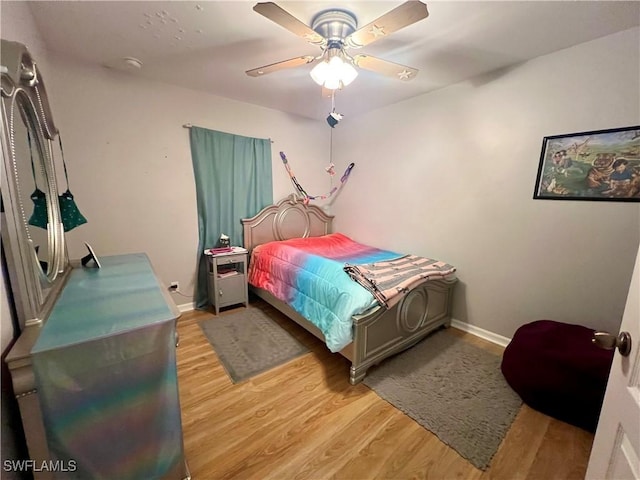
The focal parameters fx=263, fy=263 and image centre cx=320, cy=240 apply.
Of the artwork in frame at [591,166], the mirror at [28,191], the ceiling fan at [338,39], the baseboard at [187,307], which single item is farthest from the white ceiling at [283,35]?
the baseboard at [187,307]

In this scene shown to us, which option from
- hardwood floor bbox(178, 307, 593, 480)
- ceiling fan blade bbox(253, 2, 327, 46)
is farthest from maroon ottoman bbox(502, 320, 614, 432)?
ceiling fan blade bbox(253, 2, 327, 46)

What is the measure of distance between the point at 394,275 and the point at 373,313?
18.1 inches

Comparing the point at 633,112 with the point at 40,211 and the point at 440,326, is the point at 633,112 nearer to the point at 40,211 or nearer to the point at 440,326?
the point at 440,326

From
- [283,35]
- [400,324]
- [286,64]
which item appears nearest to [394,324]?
[400,324]

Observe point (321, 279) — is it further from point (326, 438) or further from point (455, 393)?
point (455, 393)

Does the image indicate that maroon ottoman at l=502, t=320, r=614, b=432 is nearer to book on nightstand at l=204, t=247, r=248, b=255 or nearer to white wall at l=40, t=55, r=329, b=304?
book on nightstand at l=204, t=247, r=248, b=255

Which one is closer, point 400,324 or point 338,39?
point 338,39

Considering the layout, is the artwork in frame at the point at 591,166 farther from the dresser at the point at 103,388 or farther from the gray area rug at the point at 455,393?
the dresser at the point at 103,388

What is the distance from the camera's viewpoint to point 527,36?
5.90ft

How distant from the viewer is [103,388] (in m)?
0.94

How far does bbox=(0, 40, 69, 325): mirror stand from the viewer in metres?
0.88

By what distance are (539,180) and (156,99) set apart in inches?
140

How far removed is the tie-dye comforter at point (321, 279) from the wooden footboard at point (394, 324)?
3.9 inches

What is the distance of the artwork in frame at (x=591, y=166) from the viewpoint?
1771mm
